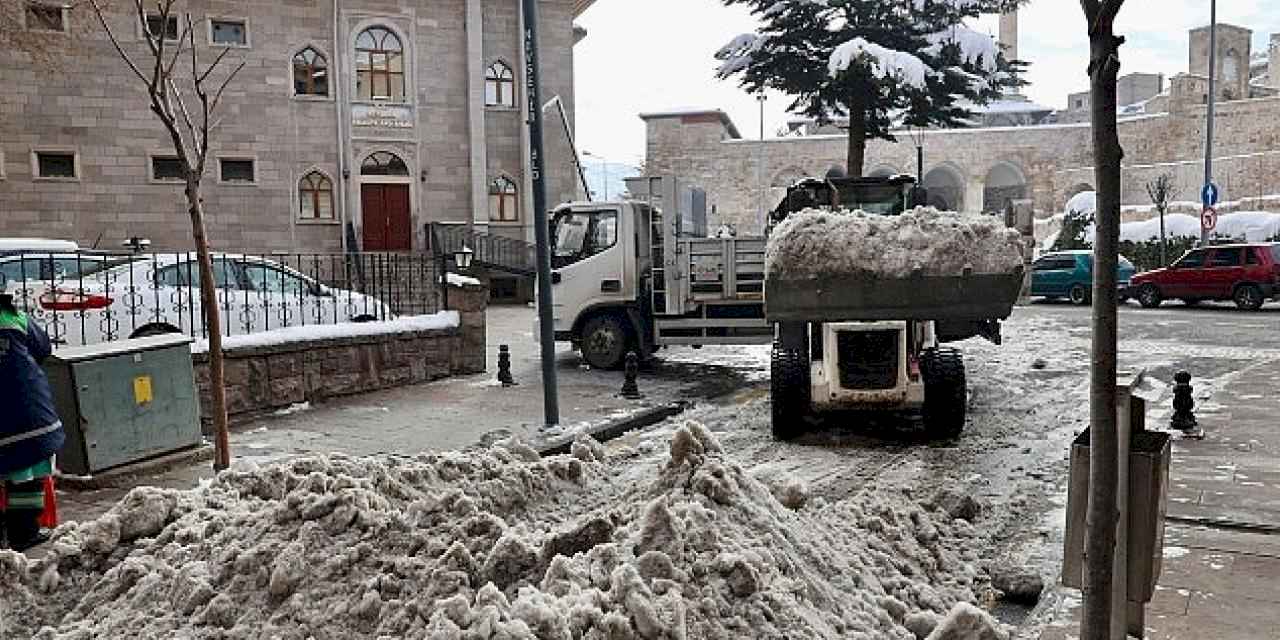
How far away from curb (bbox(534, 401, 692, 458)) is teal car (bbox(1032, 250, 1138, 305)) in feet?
65.7

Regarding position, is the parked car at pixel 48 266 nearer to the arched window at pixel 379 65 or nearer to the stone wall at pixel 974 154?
the arched window at pixel 379 65

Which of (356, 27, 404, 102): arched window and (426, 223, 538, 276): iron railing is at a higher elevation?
(356, 27, 404, 102): arched window

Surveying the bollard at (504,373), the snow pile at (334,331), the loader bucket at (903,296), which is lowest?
the bollard at (504,373)

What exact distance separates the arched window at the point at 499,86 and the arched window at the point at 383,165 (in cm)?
366

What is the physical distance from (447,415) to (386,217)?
69.4 feet

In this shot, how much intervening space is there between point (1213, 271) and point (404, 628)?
1028 inches

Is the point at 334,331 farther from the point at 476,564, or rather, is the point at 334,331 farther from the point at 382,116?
the point at 382,116

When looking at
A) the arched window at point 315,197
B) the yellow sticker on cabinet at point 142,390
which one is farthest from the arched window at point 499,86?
the yellow sticker on cabinet at point 142,390

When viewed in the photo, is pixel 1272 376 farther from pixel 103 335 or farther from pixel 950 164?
pixel 950 164

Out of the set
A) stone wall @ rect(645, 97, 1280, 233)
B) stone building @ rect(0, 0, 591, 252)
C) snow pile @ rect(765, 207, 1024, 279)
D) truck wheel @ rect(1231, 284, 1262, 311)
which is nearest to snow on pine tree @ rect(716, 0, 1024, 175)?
truck wheel @ rect(1231, 284, 1262, 311)

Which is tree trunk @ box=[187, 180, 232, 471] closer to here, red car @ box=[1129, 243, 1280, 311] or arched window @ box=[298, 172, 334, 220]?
arched window @ box=[298, 172, 334, 220]

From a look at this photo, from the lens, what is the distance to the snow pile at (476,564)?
11.4 feet

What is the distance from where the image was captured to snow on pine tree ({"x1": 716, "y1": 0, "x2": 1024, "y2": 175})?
73.2 ft

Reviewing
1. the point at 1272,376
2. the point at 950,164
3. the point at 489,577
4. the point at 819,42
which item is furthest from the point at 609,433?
the point at 950,164
